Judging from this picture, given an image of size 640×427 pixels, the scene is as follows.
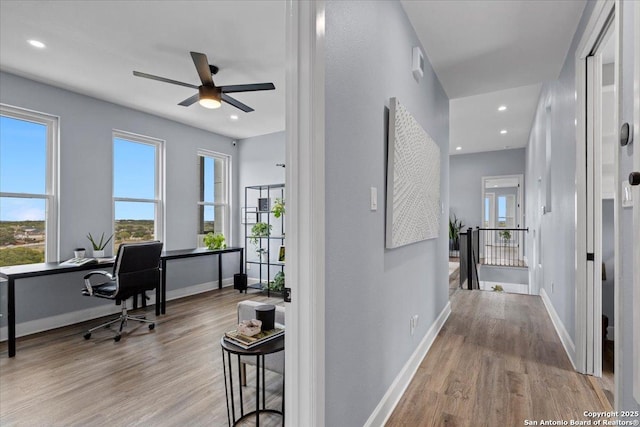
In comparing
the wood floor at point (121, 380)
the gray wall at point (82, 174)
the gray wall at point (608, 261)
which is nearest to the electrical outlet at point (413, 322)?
the wood floor at point (121, 380)

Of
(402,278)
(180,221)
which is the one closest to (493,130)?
(402,278)

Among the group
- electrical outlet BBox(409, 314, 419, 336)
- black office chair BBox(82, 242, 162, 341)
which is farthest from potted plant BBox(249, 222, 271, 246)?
electrical outlet BBox(409, 314, 419, 336)

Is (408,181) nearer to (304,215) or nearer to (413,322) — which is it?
(413,322)

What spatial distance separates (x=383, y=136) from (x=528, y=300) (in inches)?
155

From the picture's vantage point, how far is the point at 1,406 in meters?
2.06

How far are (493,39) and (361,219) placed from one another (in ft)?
6.95

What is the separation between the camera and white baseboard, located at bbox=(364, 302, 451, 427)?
1.74 meters

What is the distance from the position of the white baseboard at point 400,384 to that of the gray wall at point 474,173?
21.5 feet

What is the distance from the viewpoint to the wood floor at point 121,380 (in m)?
1.94

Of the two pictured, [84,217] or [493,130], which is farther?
[493,130]

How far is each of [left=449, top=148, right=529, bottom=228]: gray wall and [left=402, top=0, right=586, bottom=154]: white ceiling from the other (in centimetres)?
451

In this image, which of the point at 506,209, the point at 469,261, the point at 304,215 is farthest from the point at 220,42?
the point at 506,209

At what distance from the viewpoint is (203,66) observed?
2650 millimetres

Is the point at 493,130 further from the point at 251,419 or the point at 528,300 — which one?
the point at 251,419
